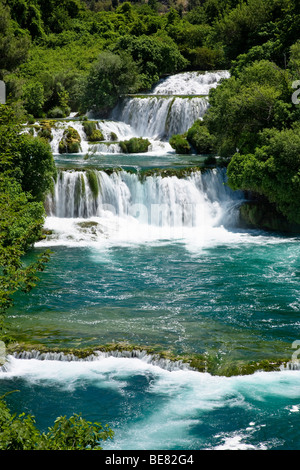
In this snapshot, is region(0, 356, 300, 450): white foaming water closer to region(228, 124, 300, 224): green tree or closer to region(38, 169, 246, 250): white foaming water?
region(228, 124, 300, 224): green tree

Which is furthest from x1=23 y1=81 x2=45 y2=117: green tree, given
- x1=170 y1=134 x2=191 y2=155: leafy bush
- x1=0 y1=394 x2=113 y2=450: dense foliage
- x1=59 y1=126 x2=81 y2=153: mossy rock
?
x1=0 y1=394 x2=113 y2=450: dense foliage

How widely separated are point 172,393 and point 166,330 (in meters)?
3.02

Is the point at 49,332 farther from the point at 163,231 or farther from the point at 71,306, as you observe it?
the point at 163,231

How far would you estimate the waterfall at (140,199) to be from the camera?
2630 cm

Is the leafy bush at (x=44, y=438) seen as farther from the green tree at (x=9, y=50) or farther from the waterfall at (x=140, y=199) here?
the green tree at (x=9, y=50)

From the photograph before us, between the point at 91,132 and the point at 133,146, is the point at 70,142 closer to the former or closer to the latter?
the point at 91,132

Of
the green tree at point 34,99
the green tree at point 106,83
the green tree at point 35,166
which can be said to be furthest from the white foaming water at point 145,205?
the green tree at point 106,83

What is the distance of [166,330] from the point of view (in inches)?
554

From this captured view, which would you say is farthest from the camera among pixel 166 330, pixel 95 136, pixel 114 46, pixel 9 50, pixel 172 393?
pixel 114 46

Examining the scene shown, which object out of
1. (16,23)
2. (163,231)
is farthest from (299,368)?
(16,23)

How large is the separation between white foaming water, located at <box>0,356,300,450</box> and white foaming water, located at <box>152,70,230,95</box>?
3797 cm

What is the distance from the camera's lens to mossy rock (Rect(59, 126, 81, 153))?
35.5 meters

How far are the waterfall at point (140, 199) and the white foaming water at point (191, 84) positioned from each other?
21663mm

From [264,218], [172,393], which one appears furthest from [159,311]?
[264,218]
